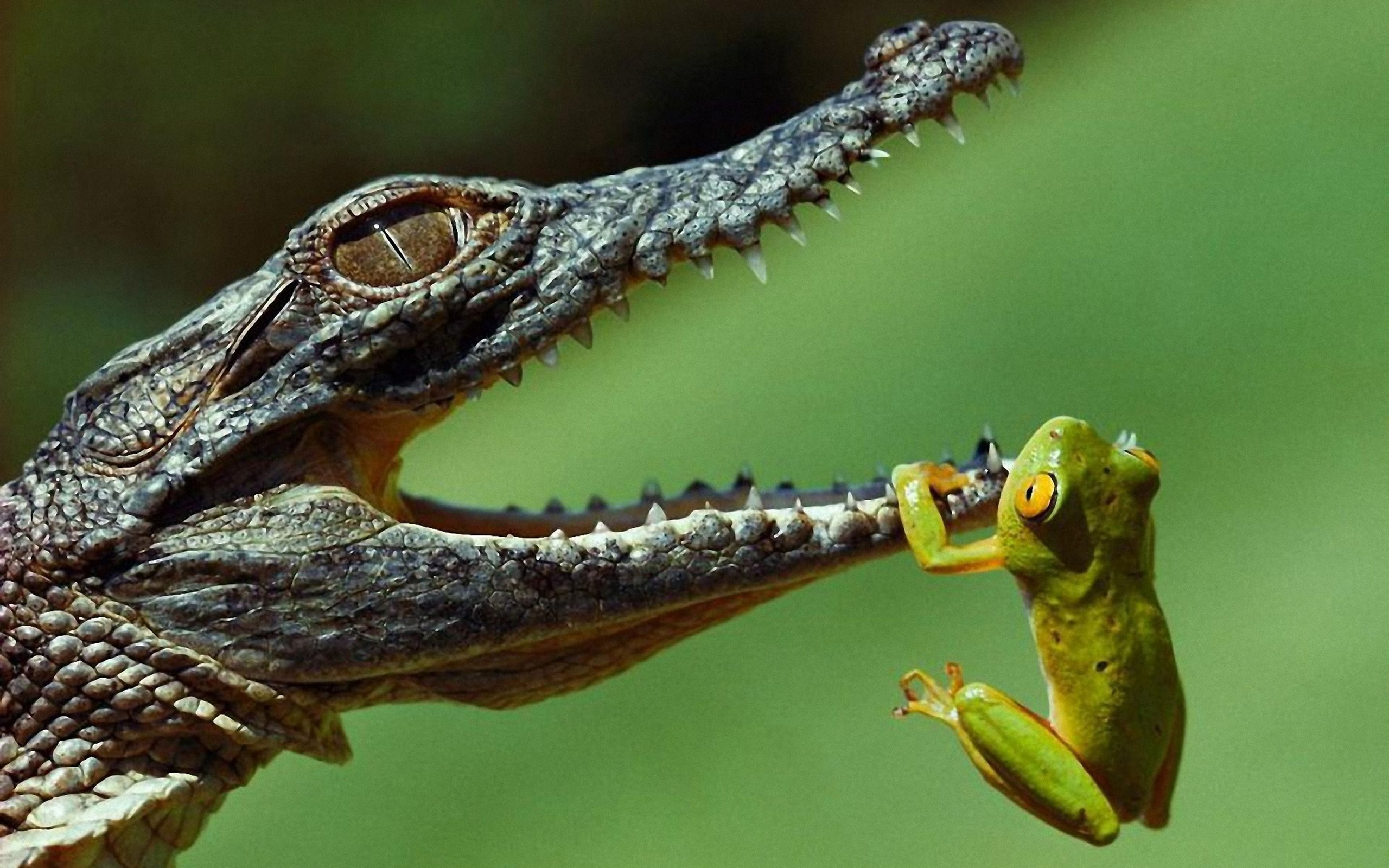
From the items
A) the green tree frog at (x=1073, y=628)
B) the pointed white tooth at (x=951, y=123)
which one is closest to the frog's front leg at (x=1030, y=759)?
the green tree frog at (x=1073, y=628)

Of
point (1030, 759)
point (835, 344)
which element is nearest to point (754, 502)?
point (1030, 759)

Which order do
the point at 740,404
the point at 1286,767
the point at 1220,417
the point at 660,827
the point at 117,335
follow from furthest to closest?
the point at 117,335 < the point at 740,404 < the point at 1220,417 < the point at 660,827 < the point at 1286,767

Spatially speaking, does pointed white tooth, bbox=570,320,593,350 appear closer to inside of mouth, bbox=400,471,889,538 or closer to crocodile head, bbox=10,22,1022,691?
crocodile head, bbox=10,22,1022,691

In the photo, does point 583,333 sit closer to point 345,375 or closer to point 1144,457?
point 345,375

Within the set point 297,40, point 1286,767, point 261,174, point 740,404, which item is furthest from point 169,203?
point 1286,767

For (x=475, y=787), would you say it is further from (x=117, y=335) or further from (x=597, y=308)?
(x=117, y=335)

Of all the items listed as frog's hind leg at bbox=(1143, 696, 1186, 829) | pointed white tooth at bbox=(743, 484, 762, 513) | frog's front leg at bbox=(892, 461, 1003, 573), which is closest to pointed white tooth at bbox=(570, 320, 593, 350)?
pointed white tooth at bbox=(743, 484, 762, 513)
